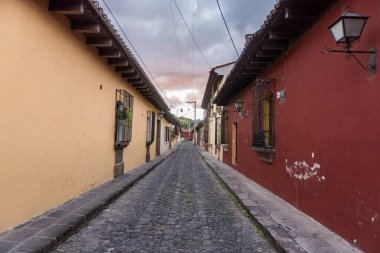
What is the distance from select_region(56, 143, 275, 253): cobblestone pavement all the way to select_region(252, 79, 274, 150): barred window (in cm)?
167

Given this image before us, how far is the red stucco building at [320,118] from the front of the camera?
3.64 metres

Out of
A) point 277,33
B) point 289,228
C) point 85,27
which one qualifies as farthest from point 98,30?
point 289,228

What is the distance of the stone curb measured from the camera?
374 centimetres

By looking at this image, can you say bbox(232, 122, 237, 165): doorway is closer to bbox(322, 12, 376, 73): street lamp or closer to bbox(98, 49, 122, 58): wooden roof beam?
bbox(98, 49, 122, 58): wooden roof beam

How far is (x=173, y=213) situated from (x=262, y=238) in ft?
6.01

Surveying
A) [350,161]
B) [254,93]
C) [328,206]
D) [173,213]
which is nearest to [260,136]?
[254,93]

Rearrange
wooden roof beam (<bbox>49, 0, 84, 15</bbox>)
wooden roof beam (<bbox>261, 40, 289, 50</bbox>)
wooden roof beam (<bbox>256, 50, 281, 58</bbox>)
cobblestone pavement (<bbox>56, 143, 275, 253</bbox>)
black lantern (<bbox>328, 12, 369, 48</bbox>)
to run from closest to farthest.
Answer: black lantern (<bbox>328, 12, 369, 48</bbox>), cobblestone pavement (<bbox>56, 143, 275, 253</bbox>), wooden roof beam (<bbox>49, 0, 84, 15</bbox>), wooden roof beam (<bbox>261, 40, 289, 50</bbox>), wooden roof beam (<bbox>256, 50, 281, 58</bbox>)

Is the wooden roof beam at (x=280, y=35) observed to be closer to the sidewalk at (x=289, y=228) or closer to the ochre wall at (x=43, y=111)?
the sidewalk at (x=289, y=228)

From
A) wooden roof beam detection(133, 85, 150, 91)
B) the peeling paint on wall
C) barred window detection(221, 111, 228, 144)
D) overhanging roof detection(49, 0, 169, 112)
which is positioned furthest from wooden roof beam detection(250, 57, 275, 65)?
→ barred window detection(221, 111, 228, 144)

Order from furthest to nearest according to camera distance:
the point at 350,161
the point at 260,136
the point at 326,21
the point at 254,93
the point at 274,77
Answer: the point at 254,93, the point at 260,136, the point at 274,77, the point at 326,21, the point at 350,161

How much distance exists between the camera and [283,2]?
5023 millimetres

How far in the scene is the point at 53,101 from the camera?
548 cm

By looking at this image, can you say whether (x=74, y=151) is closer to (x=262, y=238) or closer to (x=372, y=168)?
(x=262, y=238)

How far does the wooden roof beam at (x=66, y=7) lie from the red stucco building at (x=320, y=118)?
9.54 feet
